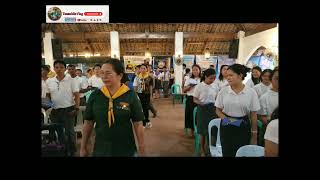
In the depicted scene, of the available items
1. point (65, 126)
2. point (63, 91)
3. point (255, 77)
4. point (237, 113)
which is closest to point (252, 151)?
point (237, 113)

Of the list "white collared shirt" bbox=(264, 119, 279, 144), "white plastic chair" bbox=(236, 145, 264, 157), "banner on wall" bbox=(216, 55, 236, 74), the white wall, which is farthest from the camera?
"banner on wall" bbox=(216, 55, 236, 74)

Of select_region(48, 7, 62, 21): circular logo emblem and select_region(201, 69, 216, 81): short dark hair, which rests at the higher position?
select_region(48, 7, 62, 21): circular logo emblem

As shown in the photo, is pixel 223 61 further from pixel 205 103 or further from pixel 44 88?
pixel 44 88

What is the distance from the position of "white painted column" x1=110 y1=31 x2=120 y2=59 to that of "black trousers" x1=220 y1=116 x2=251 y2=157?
1179 mm

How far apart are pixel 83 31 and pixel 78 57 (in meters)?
0.35

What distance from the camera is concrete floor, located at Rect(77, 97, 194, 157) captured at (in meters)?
2.76

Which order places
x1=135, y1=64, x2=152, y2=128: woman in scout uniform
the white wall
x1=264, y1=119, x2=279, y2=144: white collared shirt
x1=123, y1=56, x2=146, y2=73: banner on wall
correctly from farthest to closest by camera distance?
x1=135, y1=64, x2=152, y2=128: woman in scout uniform < x1=123, y1=56, x2=146, y2=73: banner on wall < the white wall < x1=264, y1=119, x2=279, y2=144: white collared shirt

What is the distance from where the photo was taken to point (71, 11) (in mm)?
2164

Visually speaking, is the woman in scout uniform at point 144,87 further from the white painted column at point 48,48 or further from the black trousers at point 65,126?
the white painted column at point 48,48

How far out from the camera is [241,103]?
92.9 inches

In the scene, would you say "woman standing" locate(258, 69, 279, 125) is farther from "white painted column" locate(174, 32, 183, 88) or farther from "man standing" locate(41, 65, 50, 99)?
"man standing" locate(41, 65, 50, 99)

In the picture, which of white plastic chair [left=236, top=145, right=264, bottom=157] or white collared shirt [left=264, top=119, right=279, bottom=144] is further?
white plastic chair [left=236, top=145, right=264, bottom=157]

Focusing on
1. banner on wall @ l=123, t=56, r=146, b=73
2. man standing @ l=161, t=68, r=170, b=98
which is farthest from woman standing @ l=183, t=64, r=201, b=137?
banner on wall @ l=123, t=56, r=146, b=73

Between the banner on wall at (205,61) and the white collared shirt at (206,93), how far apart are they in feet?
0.86
